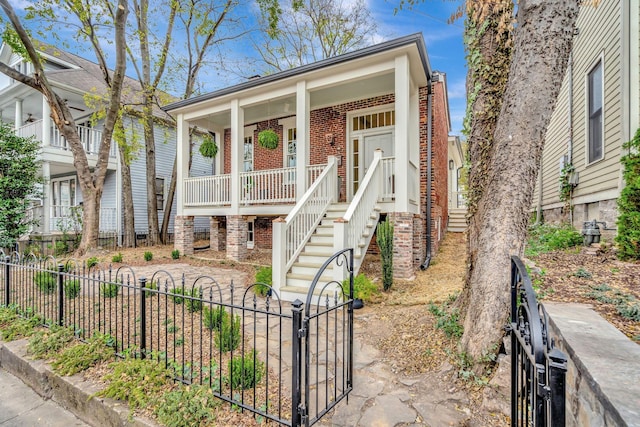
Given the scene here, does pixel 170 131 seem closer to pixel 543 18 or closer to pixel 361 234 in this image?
pixel 361 234

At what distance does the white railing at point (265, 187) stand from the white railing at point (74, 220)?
7.30 metres

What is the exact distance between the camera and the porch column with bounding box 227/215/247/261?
29.3 ft

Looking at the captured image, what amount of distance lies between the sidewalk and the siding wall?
27.9 ft

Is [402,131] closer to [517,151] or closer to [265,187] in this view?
[517,151]

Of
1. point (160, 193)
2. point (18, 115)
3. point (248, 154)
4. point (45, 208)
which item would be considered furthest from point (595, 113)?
point (18, 115)

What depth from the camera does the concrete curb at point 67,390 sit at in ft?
7.70

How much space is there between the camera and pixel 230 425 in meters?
2.20

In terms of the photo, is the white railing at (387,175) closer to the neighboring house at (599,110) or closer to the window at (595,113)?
the neighboring house at (599,110)

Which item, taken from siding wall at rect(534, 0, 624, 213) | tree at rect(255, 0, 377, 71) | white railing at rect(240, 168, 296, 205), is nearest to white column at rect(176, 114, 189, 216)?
white railing at rect(240, 168, 296, 205)

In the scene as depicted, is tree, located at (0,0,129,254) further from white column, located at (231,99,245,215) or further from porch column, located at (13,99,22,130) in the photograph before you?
porch column, located at (13,99,22,130)

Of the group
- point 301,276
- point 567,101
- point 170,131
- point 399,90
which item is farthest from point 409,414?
point 170,131

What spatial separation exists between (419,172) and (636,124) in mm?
3981

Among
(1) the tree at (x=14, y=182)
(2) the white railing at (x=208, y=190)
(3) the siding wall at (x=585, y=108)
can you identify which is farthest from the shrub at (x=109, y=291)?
(3) the siding wall at (x=585, y=108)

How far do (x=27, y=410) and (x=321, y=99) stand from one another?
28.0 feet
